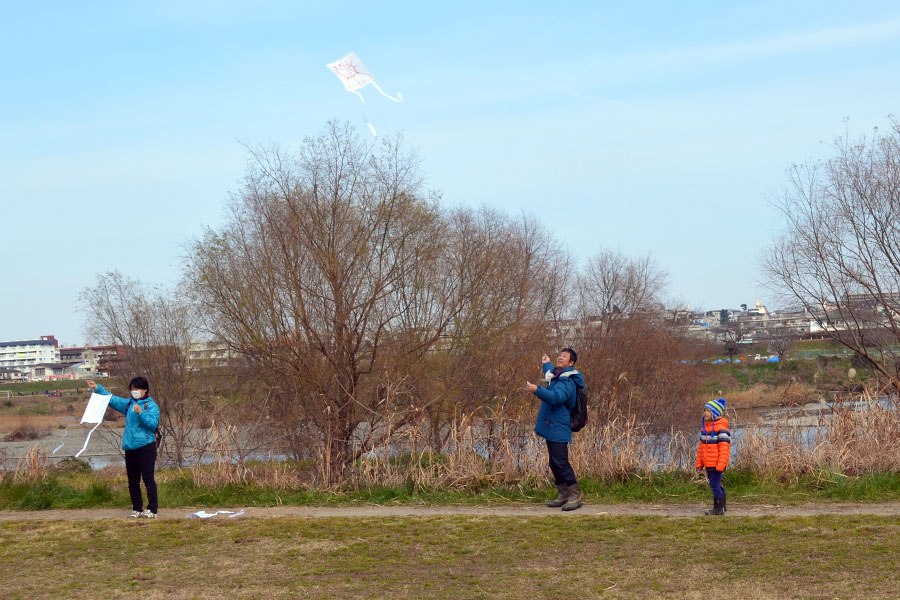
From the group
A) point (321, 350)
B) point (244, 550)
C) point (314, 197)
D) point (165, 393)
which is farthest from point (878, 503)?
point (165, 393)

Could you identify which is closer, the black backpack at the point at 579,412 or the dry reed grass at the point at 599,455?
the black backpack at the point at 579,412

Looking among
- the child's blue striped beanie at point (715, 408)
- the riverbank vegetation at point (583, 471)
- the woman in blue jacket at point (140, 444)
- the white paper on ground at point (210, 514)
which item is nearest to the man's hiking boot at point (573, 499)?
the riverbank vegetation at point (583, 471)

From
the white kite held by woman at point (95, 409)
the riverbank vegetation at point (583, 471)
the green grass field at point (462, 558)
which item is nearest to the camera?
the green grass field at point (462, 558)

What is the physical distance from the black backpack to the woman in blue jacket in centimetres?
468

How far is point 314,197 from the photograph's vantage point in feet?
42.9

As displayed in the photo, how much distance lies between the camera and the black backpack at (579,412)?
902 cm

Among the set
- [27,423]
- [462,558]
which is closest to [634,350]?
[462,558]

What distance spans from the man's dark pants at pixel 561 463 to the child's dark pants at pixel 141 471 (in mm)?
4495

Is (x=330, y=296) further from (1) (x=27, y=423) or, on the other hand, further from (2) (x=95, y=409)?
(1) (x=27, y=423)

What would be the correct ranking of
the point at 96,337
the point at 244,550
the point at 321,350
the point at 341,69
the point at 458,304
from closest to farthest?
the point at 244,550, the point at 341,69, the point at 321,350, the point at 458,304, the point at 96,337

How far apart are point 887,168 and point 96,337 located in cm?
2557

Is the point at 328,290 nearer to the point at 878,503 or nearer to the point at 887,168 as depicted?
the point at 878,503

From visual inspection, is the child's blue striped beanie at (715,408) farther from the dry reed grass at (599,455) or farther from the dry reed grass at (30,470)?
the dry reed grass at (30,470)

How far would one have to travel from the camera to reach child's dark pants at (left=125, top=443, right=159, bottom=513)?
30.7ft
